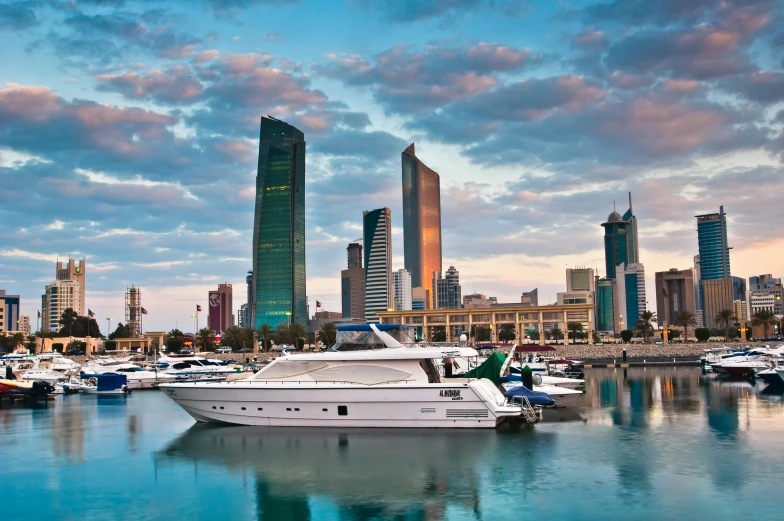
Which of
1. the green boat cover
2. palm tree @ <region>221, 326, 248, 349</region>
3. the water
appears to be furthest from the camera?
palm tree @ <region>221, 326, 248, 349</region>

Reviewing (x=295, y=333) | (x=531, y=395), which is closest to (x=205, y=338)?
(x=295, y=333)

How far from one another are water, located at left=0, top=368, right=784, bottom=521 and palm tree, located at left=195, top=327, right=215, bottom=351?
277 feet

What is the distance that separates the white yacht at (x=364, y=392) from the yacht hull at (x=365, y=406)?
4 centimetres

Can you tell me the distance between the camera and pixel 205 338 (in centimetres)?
11906

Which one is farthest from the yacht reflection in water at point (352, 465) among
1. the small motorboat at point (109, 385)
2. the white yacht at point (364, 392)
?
the small motorboat at point (109, 385)

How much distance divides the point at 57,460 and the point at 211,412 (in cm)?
710

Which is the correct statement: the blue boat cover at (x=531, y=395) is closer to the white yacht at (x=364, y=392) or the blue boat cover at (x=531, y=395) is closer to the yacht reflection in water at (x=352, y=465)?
the white yacht at (x=364, y=392)

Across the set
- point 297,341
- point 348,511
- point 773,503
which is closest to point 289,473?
point 348,511

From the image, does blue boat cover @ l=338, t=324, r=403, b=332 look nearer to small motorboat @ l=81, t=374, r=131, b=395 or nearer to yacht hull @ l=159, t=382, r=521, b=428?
yacht hull @ l=159, t=382, r=521, b=428

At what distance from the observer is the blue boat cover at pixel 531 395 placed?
33625 mm

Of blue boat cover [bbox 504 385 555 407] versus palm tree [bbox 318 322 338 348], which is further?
palm tree [bbox 318 322 338 348]

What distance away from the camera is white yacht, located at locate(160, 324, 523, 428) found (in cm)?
2894

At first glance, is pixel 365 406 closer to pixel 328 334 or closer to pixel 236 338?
pixel 328 334

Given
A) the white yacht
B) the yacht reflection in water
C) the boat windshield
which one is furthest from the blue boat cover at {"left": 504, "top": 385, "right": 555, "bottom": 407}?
the boat windshield
